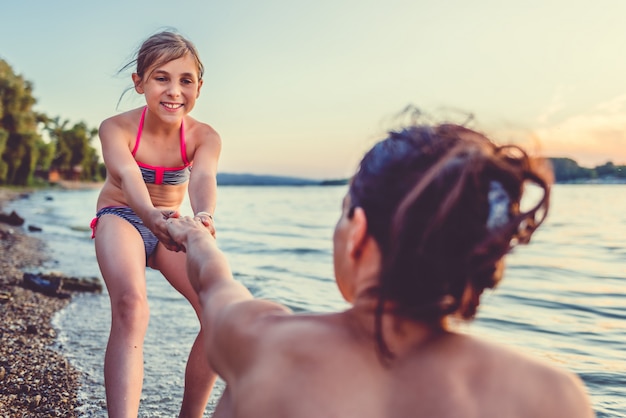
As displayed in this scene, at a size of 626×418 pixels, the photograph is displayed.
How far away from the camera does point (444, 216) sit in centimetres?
143

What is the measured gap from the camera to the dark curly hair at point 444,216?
1.45 meters

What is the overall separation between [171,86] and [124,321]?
1.49 meters

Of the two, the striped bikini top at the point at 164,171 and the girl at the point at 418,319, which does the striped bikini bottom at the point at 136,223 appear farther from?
the girl at the point at 418,319

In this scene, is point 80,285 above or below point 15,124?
below

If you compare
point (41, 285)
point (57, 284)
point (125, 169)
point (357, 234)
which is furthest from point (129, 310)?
point (57, 284)

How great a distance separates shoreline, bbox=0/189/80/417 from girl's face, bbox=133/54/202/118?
211 centimetres

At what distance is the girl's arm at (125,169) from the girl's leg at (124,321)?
23 centimetres

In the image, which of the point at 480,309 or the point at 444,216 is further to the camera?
the point at 480,309

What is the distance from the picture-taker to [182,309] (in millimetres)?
8219

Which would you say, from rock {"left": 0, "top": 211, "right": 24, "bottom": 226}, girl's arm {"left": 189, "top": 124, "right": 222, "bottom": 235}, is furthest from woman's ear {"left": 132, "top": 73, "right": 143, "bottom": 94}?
rock {"left": 0, "top": 211, "right": 24, "bottom": 226}

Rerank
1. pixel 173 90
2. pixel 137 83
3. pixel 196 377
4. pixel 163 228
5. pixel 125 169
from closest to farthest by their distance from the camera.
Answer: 1. pixel 163 228
2. pixel 196 377
3. pixel 125 169
4. pixel 173 90
5. pixel 137 83

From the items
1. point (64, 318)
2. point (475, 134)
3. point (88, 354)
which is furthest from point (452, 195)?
point (64, 318)

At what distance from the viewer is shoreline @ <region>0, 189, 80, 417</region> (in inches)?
166

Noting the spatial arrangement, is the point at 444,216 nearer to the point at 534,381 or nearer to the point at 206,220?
the point at 534,381
